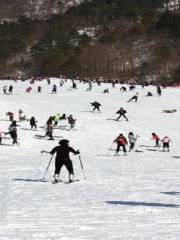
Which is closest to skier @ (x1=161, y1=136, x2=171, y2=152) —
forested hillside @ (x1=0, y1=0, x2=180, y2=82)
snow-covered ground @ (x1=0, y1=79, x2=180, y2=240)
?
snow-covered ground @ (x1=0, y1=79, x2=180, y2=240)

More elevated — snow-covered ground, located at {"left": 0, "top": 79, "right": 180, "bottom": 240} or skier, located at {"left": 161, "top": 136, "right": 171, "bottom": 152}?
skier, located at {"left": 161, "top": 136, "right": 171, "bottom": 152}

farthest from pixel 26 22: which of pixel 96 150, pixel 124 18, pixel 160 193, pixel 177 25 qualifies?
pixel 160 193

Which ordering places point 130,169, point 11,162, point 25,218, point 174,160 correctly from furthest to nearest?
point 174,160
point 11,162
point 130,169
point 25,218

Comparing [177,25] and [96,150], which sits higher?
[177,25]

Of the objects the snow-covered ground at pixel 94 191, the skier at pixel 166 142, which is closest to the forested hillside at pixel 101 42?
the snow-covered ground at pixel 94 191

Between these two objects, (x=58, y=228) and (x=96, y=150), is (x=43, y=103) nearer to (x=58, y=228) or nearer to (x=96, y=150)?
(x=96, y=150)

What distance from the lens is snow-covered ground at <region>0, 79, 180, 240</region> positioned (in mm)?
10836

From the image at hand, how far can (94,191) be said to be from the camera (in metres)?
15.4

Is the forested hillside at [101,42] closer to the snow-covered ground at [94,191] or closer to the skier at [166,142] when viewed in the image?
the snow-covered ground at [94,191]

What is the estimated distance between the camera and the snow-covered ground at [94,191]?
10.8 metres

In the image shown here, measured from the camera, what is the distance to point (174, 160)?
24938mm

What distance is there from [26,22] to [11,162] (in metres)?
140

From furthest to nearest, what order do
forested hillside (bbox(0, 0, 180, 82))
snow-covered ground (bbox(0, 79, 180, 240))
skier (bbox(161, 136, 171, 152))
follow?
forested hillside (bbox(0, 0, 180, 82)) → skier (bbox(161, 136, 171, 152)) → snow-covered ground (bbox(0, 79, 180, 240))

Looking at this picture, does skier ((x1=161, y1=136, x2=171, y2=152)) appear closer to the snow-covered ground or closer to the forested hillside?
the snow-covered ground
